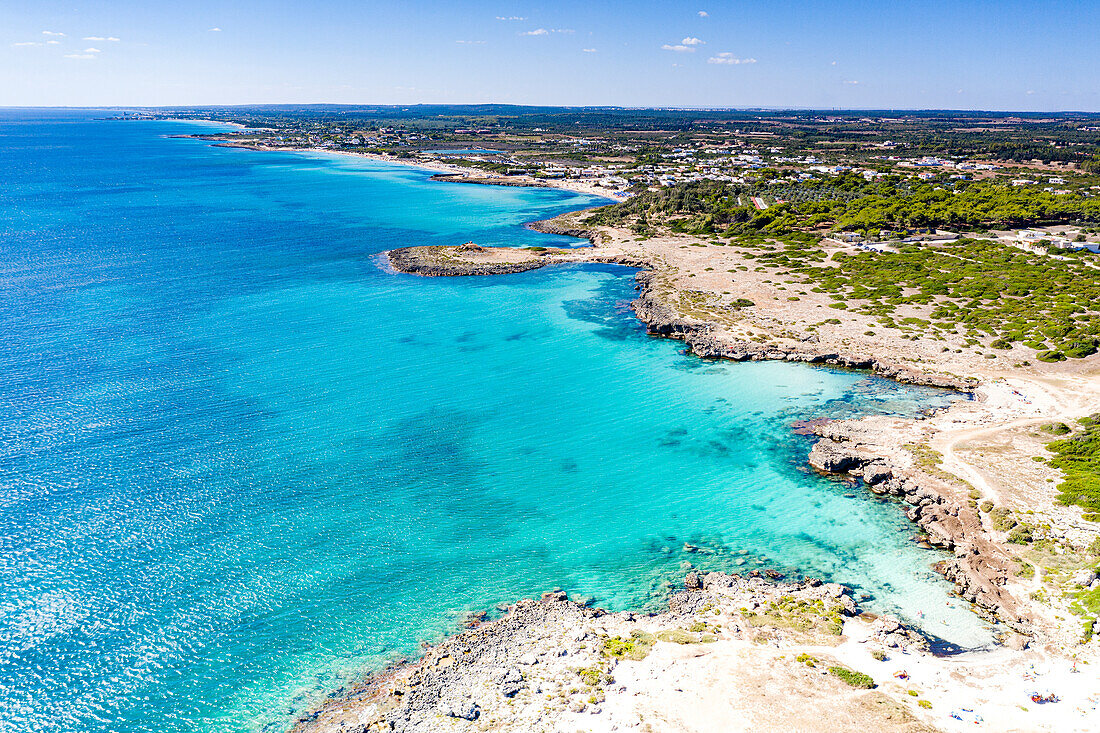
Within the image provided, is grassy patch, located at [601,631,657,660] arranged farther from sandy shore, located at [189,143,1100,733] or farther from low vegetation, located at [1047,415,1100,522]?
low vegetation, located at [1047,415,1100,522]

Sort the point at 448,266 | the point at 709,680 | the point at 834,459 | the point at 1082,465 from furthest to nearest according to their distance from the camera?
the point at 448,266
the point at 834,459
the point at 1082,465
the point at 709,680

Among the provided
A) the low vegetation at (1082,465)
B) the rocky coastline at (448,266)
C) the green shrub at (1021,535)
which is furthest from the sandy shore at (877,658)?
the rocky coastline at (448,266)

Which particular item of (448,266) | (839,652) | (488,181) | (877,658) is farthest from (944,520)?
(488,181)

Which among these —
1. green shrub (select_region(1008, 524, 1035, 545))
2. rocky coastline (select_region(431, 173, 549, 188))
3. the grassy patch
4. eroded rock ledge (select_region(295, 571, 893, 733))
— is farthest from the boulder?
rocky coastline (select_region(431, 173, 549, 188))

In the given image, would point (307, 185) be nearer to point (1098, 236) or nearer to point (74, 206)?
point (74, 206)

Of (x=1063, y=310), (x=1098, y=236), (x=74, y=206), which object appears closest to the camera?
(x=1063, y=310)

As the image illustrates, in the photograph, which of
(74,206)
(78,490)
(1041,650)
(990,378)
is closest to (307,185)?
(74,206)

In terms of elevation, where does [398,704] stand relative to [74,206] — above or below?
Result: below

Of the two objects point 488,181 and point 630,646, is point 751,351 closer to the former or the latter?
point 630,646

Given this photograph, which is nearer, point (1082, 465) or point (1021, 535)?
point (1021, 535)
